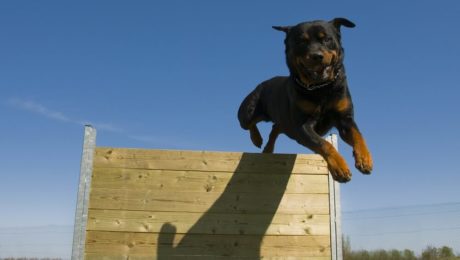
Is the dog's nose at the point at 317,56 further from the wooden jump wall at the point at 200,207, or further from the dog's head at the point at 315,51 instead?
the wooden jump wall at the point at 200,207

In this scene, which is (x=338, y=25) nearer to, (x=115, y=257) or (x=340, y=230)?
(x=340, y=230)

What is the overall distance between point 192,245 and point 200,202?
33cm

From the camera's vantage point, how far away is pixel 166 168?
3.56m

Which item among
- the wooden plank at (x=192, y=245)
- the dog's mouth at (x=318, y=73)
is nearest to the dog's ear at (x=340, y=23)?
the dog's mouth at (x=318, y=73)

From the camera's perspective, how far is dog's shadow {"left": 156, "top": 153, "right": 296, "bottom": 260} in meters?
3.41

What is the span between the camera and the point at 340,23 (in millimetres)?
3582

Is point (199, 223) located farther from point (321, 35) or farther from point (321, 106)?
point (321, 35)

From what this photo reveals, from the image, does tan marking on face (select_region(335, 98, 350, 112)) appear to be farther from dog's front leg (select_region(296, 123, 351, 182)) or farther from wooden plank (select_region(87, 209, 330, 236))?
wooden plank (select_region(87, 209, 330, 236))

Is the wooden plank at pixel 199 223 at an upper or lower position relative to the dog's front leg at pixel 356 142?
lower

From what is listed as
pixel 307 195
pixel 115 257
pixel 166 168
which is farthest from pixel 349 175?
pixel 115 257

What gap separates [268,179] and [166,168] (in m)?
0.82

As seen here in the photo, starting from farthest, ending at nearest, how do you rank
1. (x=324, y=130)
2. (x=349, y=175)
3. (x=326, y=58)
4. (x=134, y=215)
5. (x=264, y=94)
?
(x=264, y=94) → (x=324, y=130) → (x=134, y=215) → (x=326, y=58) → (x=349, y=175)

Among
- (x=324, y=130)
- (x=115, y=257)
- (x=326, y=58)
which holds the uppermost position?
(x=326, y=58)

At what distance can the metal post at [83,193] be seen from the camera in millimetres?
3307
